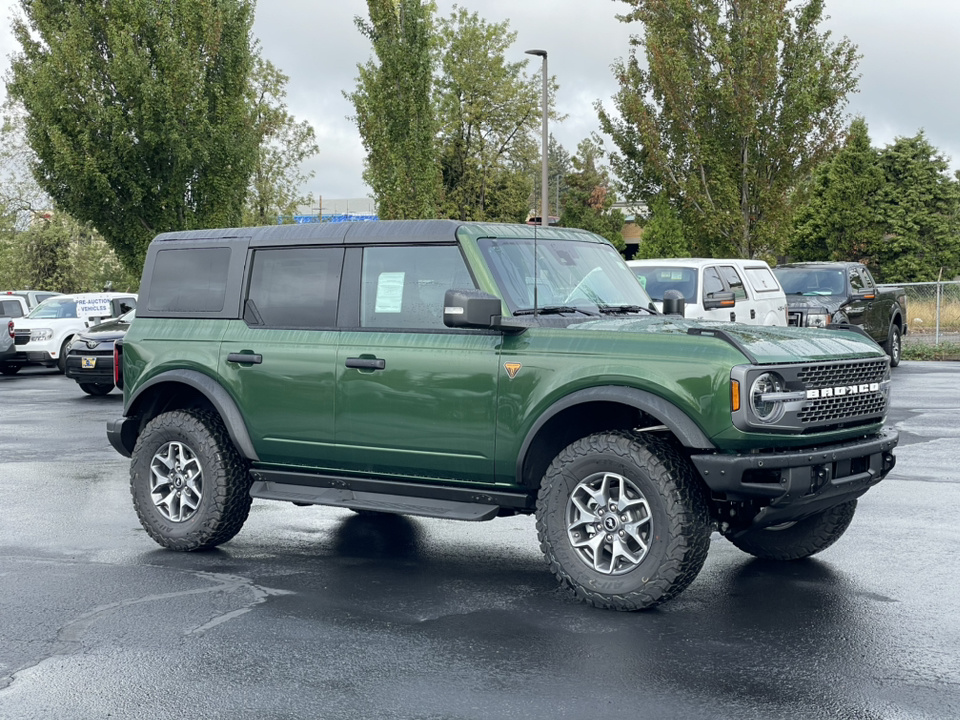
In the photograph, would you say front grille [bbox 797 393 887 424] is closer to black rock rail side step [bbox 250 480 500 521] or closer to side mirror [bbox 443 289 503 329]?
side mirror [bbox 443 289 503 329]

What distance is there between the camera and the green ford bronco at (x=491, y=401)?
19.4ft

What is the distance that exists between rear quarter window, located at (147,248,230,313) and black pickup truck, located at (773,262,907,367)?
45.2 feet

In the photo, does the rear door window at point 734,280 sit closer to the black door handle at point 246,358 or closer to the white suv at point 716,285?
the white suv at point 716,285

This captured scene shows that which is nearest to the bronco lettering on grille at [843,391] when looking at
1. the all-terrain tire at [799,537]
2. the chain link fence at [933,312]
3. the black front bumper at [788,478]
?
the black front bumper at [788,478]

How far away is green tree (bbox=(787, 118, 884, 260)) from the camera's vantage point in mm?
45938

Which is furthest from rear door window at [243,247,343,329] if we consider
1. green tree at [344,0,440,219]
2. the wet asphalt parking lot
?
green tree at [344,0,440,219]

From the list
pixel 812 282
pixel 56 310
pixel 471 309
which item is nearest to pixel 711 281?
pixel 812 282

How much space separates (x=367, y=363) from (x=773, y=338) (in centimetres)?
223

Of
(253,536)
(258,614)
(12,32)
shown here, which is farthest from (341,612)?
(12,32)

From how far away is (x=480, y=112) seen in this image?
50.7 metres

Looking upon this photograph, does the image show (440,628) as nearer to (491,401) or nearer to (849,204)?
(491,401)

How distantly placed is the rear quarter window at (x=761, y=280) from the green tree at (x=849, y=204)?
1125 inches

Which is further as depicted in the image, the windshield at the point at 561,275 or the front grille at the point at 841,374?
the windshield at the point at 561,275

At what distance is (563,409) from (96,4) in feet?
86.2
